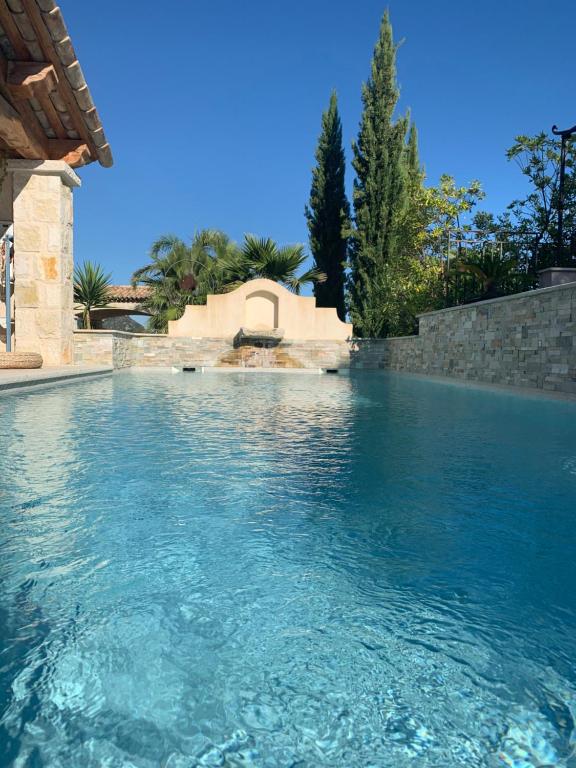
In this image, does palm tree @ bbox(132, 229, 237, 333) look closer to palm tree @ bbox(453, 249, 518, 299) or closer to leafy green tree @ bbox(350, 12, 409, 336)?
leafy green tree @ bbox(350, 12, 409, 336)

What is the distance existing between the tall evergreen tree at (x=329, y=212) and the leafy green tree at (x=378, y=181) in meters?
2.42

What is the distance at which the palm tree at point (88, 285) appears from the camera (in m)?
21.3

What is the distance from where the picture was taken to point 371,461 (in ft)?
14.5

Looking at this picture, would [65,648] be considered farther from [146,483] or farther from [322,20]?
[322,20]

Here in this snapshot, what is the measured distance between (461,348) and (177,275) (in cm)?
1489

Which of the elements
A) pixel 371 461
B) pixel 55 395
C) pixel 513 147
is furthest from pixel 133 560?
pixel 513 147

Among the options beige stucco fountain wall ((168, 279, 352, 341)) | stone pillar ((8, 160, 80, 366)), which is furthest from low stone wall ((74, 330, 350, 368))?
stone pillar ((8, 160, 80, 366))

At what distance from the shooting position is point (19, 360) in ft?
36.2

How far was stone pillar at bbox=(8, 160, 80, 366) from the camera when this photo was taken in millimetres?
11938

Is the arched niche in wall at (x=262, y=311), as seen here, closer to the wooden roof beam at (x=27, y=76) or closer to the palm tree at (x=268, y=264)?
the palm tree at (x=268, y=264)

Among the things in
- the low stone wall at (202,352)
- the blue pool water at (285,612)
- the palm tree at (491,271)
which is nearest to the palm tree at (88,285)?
the low stone wall at (202,352)

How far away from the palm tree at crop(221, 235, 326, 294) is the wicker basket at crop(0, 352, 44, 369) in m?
13.9

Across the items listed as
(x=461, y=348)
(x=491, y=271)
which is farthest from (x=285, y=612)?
(x=491, y=271)

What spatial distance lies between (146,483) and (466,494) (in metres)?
2.12
